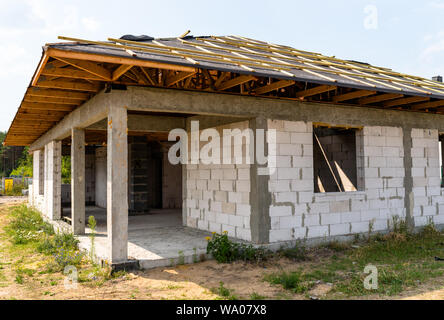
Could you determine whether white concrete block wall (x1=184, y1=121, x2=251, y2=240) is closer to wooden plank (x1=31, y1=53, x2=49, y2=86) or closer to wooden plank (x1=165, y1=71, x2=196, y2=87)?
wooden plank (x1=165, y1=71, x2=196, y2=87)

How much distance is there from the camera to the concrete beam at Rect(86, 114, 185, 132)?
9797 millimetres

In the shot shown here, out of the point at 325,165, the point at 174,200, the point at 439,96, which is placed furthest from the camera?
the point at 174,200

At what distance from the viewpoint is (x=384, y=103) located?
9164mm

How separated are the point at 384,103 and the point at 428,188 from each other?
2704mm

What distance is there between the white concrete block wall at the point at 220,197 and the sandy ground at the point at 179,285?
53.3 inches

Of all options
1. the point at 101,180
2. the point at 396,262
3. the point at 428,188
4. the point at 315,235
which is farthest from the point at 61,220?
the point at 428,188

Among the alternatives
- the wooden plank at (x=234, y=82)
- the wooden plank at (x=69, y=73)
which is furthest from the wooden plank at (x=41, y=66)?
the wooden plank at (x=234, y=82)

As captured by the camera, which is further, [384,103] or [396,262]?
[384,103]

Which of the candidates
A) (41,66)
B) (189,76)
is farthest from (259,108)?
(41,66)

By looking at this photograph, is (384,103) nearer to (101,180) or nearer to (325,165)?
(325,165)

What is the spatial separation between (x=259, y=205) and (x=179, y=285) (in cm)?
249

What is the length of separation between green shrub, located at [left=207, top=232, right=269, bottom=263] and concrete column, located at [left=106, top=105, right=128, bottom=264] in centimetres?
169

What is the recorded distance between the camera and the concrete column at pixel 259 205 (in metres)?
7.36

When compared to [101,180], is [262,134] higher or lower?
higher
